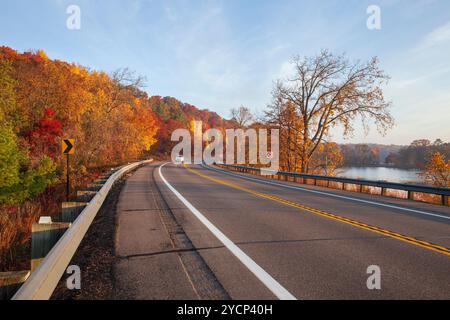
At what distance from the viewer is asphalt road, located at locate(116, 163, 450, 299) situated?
12.5 ft

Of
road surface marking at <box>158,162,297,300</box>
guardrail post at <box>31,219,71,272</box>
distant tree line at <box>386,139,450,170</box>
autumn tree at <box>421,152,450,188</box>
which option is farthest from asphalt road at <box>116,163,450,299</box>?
distant tree line at <box>386,139,450,170</box>

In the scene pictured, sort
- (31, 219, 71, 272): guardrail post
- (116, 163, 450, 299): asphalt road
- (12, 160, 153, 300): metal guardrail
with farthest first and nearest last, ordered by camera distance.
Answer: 1. (31, 219, 71, 272): guardrail post
2. (116, 163, 450, 299): asphalt road
3. (12, 160, 153, 300): metal guardrail

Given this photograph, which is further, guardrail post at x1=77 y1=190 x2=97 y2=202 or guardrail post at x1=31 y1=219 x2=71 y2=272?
guardrail post at x1=77 y1=190 x2=97 y2=202

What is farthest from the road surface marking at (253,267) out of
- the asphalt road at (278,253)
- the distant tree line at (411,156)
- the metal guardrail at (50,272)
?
the distant tree line at (411,156)

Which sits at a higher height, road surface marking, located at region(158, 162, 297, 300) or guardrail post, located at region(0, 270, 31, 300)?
guardrail post, located at region(0, 270, 31, 300)

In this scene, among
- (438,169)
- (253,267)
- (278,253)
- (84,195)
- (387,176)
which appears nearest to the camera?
(253,267)

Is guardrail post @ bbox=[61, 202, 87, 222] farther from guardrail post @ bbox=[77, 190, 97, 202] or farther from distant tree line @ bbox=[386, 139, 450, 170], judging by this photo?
distant tree line @ bbox=[386, 139, 450, 170]

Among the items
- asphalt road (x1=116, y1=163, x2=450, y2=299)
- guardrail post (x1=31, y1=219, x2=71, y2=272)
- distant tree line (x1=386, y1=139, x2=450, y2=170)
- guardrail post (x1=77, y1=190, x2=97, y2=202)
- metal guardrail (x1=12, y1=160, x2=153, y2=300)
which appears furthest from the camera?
distant tree line (x1=386, y1=139, x2=450, y2=170)

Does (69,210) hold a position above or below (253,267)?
above

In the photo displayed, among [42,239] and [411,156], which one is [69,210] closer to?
[42,239]

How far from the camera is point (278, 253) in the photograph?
5172 millimetres

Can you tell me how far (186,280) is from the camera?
402 centimetres

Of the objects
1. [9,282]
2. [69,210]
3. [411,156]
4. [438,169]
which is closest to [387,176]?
[438,169]
